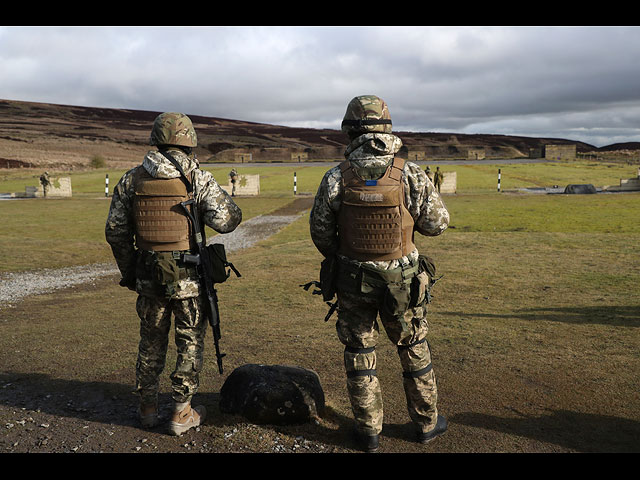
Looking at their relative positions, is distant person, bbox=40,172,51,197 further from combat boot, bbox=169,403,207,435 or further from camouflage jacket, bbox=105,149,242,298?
combat boot, bbox=169,403,207,435

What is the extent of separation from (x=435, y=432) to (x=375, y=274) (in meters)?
1.13

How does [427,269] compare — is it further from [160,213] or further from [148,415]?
[148,415]

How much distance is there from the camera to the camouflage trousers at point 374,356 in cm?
348

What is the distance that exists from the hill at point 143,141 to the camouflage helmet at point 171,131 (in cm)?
4368

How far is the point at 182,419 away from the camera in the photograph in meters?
3.73

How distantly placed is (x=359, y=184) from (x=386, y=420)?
5.50ft

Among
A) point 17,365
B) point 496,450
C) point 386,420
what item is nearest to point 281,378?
point 386,420

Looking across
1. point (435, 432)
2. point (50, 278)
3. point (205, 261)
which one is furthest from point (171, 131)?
point (50, 278)

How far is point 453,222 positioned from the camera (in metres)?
15.7

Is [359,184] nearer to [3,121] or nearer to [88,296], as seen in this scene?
[88,296]

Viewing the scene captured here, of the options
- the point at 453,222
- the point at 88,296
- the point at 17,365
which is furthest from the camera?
the point at 453,222

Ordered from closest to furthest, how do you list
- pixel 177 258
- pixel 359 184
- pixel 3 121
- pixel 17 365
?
pixel 359 184 → pixel 177 258 → pixel 17 365 → pixel 3 121

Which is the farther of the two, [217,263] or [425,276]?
[217,263]

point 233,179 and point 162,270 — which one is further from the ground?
point 162,270
